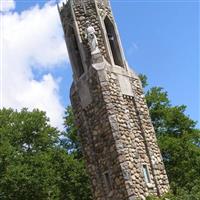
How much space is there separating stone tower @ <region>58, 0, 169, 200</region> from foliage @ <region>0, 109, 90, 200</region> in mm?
11543

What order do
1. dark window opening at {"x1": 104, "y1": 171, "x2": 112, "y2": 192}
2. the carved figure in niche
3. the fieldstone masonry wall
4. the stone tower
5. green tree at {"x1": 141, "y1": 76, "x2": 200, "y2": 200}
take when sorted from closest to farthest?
1. the fieldstone masonry wall
2. the stone tower
3. dark window opening at {"x1": 104, "y1": 171, "x2": 112, "y2": 192}
4. the carved figure in niche
5. green tree at {"x1": 141, "y1": 76, "x2": 200, "y2": 200}

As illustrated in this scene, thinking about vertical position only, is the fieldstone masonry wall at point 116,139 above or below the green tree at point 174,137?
below

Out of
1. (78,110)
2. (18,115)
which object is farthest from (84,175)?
(78,110)

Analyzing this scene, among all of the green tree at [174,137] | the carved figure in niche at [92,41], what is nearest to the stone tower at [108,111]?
the carved figure in niche at [92,41]

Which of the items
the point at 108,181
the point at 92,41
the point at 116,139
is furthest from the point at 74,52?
the point at 108,181

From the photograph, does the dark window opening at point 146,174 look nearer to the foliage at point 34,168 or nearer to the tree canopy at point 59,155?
the tree canopy at point 59,155

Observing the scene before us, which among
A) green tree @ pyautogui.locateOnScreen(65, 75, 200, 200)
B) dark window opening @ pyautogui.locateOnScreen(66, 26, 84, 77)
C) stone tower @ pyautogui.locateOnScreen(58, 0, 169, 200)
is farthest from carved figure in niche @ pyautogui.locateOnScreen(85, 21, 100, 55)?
green tree @ pyautogui.locateOnScreen(65, 75, 200, 200)

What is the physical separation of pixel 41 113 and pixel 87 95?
15370 millimetres

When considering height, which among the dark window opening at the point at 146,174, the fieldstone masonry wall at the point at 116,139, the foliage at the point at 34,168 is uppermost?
the foliage at the point at 34,168

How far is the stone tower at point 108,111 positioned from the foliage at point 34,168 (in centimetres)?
1154

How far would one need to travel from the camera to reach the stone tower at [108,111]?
43.9 ft

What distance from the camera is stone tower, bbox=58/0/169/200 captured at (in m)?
13.4

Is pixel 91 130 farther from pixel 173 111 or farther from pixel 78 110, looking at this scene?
pixel 173 111

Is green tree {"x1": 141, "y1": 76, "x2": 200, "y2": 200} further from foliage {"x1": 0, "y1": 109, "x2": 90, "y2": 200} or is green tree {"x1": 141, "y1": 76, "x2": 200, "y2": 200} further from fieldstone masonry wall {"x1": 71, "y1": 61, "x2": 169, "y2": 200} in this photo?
fieldstone masonry wall {"x1": 71, "y1": 61, "x2": 169, "y2": 200}
